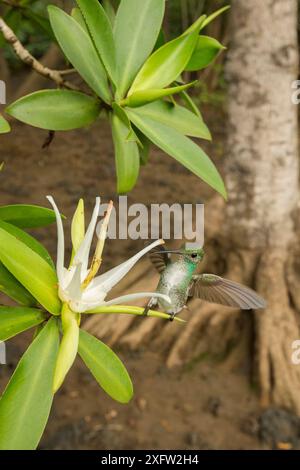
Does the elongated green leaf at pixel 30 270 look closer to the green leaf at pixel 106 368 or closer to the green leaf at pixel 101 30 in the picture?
the green leaf at pixel 106 368

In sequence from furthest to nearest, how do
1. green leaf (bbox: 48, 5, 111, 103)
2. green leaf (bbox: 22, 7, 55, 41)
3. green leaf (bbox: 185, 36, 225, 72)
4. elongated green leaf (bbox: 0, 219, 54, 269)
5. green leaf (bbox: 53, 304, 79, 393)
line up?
green leaf (bbox: 22, 7, 55, 41), green leaf (bbox: 185, 36, 225, 72), green leaf (bbox: 48, 5, 111, 103), elongated green leaf (bbox: 0, 219, 54, 269), green leaf (bbox: 53, 304, 79, 393)

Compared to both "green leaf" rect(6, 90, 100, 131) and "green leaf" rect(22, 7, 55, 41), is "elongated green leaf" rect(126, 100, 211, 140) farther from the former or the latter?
"green leaf" rect(22, 7, 55, 41)

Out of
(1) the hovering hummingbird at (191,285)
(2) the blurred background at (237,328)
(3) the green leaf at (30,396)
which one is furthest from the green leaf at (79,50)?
(2) the blurred background at (237,328)

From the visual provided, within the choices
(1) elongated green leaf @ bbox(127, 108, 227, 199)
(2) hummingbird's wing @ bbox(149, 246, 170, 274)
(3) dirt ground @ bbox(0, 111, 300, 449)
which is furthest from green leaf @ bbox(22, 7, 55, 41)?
(3) dirt ground @ bbox(0, 111, 300, 449)

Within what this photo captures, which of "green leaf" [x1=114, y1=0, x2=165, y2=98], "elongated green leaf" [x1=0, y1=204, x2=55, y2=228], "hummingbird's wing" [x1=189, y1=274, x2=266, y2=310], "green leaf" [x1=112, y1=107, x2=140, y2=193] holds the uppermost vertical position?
"green leaf" [x1=114, y1=0, x2=165, y2=98]

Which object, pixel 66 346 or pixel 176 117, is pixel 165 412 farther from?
pixel 66 346

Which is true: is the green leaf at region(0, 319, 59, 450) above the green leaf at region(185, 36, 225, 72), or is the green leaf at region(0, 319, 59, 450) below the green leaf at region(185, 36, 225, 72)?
below

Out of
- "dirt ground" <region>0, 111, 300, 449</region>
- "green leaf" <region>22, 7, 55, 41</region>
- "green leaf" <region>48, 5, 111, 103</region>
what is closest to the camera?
"green leaf" <region>48, 5, 111, 103</region>

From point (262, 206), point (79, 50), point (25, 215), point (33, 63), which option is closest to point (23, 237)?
point (25, 215)
